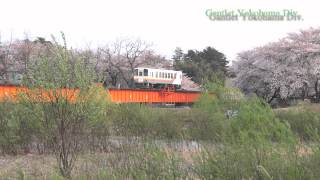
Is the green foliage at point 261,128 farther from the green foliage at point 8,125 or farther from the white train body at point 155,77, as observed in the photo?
the white train body at point 155,77

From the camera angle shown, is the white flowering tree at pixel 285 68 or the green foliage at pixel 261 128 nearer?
A: the green foliage at pixel 261 128

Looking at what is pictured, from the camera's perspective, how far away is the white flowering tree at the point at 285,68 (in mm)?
40594

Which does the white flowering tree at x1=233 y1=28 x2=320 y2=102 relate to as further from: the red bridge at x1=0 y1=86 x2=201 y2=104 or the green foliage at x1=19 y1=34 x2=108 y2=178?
the green foliage at x1=19 y1=34 x2=108 y2=178

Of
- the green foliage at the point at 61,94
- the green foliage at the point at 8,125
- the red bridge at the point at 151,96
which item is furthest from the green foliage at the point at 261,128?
the red bridge at the point at 151,96

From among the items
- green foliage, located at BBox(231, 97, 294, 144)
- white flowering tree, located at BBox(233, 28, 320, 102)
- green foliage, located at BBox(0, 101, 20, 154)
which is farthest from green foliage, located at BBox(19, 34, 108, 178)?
white flowering tree, located at BBox(233, 28, 320, 102)

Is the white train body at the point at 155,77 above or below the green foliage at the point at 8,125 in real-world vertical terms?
above

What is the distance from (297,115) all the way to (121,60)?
44869 mm

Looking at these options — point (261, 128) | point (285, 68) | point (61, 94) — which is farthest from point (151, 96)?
point (261, 128)

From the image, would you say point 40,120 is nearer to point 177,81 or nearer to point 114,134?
point 114,134

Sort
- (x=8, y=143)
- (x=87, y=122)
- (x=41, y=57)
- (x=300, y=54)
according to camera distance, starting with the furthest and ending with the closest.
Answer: (x=300, y=54) < (x=8, y=143) < (x=87, y=122) < (x=41, y=57)

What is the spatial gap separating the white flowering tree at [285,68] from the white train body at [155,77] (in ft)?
24.5

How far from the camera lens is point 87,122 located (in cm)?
1047

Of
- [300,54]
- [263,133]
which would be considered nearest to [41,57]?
[263,133]

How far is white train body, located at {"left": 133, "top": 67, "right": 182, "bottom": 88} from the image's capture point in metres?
47.4
